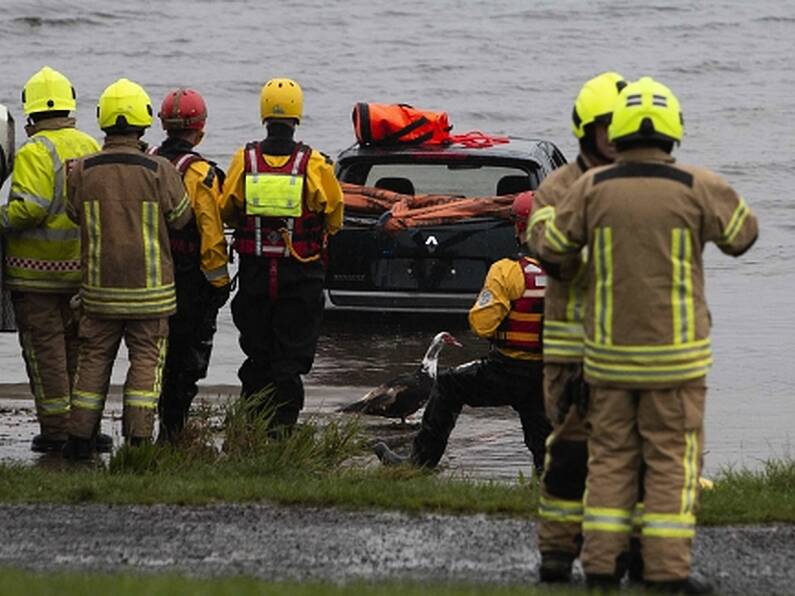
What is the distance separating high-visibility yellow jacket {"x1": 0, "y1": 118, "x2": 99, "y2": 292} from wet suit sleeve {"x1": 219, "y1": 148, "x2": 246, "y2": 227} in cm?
69

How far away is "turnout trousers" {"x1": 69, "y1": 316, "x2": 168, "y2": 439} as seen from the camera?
10461 mm

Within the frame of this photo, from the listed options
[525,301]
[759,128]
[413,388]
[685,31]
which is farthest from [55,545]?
[685,31]

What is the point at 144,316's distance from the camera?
34.1ft

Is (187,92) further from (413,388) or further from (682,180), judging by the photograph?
(682,180)

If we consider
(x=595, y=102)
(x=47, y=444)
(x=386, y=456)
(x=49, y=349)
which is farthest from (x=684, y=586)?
(x=47, y=444)

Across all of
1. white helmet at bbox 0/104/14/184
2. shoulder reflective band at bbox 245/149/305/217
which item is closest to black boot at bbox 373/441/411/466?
shoulder reflective band at bbox 245/149/305/217

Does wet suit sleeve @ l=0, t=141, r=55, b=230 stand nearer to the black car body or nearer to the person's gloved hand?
the person's gloved hand

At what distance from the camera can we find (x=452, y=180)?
2069 centimetres

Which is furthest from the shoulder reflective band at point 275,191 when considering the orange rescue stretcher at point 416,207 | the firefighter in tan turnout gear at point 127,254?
the orange rescue stretcher at point 416,207

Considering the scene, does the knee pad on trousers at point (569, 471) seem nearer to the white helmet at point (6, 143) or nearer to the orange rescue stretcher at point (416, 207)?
the white helmet at point (6, 143)

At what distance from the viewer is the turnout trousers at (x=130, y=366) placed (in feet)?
34.3

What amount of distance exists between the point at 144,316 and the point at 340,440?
1.14 metres

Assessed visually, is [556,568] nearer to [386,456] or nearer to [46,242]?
[386,456]

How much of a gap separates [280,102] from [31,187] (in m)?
1.30
